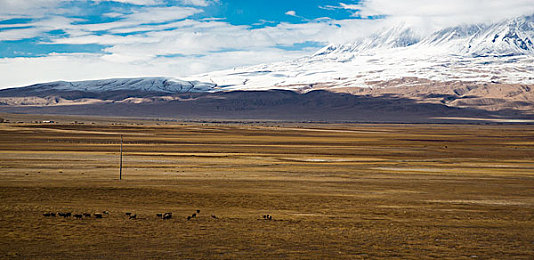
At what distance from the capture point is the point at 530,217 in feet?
63.8

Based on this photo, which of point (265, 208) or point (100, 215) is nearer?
point (100, 215)

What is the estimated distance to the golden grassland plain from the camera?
14320mm

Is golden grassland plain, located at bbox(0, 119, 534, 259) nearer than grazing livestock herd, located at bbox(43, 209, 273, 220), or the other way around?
golden grassland plain, located at bbox(0, 119, 534, 259)

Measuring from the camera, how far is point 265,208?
20.7 meters

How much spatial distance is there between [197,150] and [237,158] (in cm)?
938

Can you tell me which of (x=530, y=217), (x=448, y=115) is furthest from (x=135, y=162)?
(x=448, y=115)

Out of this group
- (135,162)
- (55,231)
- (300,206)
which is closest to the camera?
(55,231)

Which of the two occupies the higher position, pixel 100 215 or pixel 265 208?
pixel 100 215

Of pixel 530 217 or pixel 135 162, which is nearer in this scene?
pixel 530 217

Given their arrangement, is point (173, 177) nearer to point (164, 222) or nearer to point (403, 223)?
point (164, 222)

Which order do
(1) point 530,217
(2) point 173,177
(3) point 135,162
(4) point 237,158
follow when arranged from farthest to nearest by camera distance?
(4) point 237,158
(3) point 135,162
(2) point 173,177
(1) point 530,217

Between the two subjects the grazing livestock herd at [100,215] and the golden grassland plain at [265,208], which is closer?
the golden grassland plain at [265,208]

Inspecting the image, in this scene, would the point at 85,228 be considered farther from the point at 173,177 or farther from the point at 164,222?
the point at 173,177

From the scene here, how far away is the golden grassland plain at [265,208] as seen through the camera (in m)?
14.3
